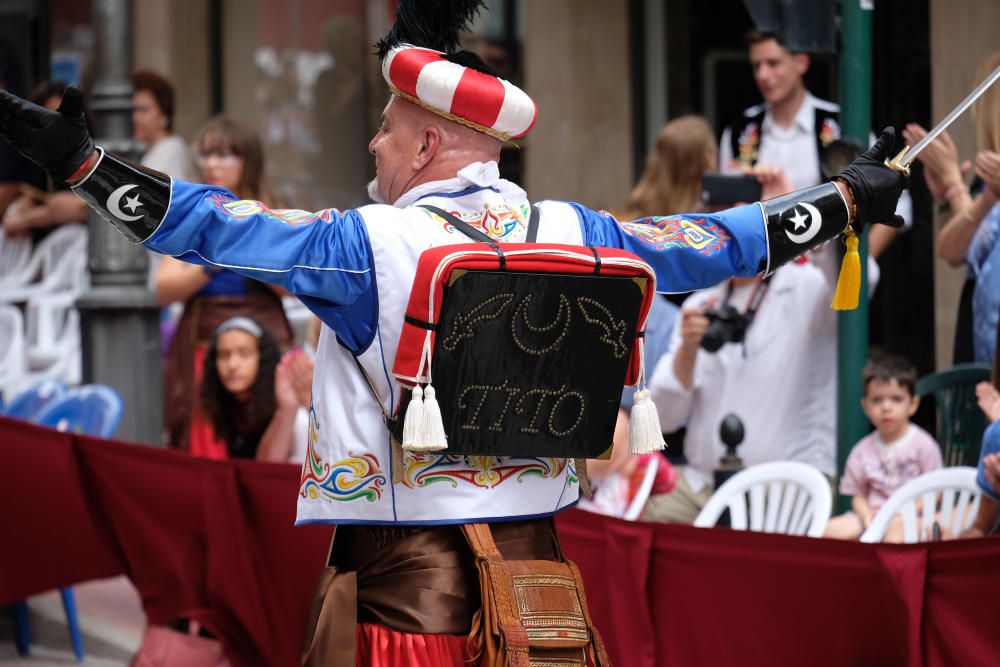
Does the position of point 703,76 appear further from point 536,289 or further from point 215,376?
point 536,289

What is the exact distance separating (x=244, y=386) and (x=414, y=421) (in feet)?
12.0

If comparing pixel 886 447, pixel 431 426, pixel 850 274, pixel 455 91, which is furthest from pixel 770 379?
pixel 431 426

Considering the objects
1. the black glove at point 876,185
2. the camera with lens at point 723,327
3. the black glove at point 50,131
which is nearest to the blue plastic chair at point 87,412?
the camera with lens at point 723,327

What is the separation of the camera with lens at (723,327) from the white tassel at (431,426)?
10.3 feet

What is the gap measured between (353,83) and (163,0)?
1512 millimetres

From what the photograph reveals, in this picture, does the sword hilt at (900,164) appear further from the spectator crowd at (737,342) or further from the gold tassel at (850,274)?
the spectator crowd at (737,342)

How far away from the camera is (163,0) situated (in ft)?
38.0

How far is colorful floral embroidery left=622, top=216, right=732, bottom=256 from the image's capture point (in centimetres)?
355

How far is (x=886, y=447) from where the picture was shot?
223 inches

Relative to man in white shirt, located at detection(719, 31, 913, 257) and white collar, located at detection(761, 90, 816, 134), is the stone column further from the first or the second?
white collar, located at detection(761, 90, 816, 134)

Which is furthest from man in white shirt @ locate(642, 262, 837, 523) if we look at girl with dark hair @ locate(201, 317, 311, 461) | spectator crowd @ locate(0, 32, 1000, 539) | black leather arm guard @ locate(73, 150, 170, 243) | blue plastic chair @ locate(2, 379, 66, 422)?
black leather arm guard @ locate(73, 150, 170, 243)

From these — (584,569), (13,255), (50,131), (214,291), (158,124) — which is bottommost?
(584,569)

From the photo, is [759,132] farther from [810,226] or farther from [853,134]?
[810,226]

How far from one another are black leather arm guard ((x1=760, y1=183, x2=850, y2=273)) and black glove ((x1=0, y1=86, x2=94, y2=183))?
1.47 metres
